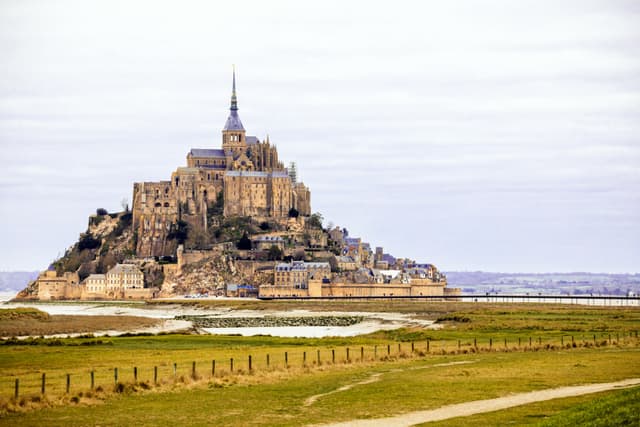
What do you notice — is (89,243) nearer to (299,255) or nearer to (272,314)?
(299,255)

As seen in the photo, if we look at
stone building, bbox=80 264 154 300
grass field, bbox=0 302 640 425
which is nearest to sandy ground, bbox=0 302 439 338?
stone building, bbox=80 264 154 300

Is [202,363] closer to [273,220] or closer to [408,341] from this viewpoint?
[408,341]

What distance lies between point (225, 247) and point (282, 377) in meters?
127

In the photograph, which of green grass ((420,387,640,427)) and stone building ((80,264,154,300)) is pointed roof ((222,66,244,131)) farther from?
green grass ((420,387,640,427))

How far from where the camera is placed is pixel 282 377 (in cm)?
3756

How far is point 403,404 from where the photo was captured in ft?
100

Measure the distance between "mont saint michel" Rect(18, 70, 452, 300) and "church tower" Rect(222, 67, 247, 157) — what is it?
18 cm

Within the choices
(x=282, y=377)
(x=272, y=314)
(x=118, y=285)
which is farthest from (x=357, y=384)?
(x=118, y=285)

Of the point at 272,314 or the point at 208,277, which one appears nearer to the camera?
the point at 272,314

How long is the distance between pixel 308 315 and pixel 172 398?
78148 mm

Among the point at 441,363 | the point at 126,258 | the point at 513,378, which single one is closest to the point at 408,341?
the point at 441,363

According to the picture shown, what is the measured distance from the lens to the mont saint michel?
157500mm

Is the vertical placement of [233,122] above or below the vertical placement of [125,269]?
above

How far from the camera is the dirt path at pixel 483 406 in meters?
27.2
